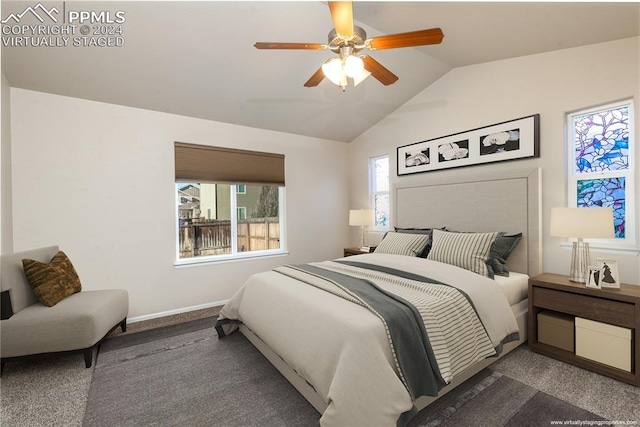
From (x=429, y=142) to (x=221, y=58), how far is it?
2691 mm

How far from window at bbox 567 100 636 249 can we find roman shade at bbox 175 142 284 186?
344cm

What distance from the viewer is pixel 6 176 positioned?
261 cm

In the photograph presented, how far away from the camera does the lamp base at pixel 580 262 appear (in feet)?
7.53

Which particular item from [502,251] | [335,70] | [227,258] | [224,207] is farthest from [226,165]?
[502,251]

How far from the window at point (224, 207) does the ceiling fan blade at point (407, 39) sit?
8.57 ft

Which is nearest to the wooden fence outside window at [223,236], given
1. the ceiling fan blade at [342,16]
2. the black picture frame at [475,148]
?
the black picture frame at [475,148]

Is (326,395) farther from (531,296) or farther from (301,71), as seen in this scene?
(301,71)

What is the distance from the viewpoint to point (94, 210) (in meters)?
3.07

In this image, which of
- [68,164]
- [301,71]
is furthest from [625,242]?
[68,164]

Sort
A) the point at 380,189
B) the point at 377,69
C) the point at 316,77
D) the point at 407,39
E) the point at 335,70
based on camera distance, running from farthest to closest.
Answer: the point at 380,189 → the point at 316,77 → the point at 377,69 → the point at 335,70 → the point at 407,39

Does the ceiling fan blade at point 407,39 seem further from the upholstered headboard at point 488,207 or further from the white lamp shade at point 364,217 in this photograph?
the white lamp shade at point 364,217

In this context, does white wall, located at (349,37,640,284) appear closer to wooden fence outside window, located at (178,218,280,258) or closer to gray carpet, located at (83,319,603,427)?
gray carpet, located at (83,319,603,427)

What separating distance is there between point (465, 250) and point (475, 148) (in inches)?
51.8

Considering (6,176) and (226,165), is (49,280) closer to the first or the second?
(6,176)
